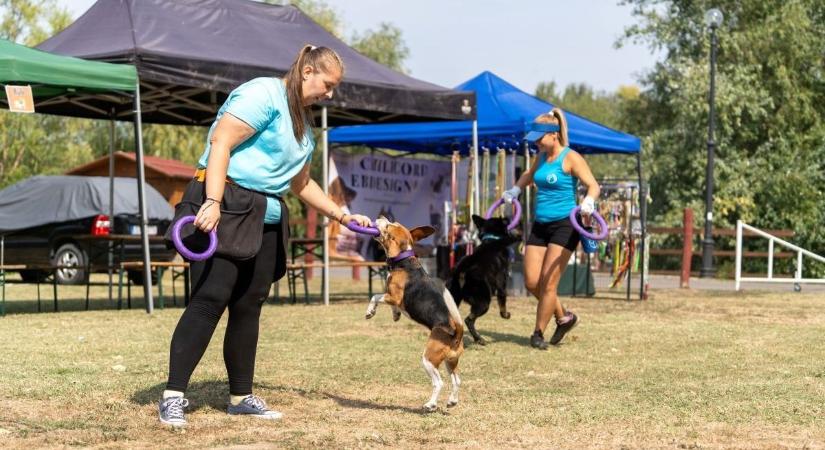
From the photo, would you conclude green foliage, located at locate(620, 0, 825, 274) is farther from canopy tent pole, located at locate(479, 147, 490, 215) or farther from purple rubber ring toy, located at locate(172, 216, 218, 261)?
purple rubber ring toy, located at locate(172, 216, 218, 261)

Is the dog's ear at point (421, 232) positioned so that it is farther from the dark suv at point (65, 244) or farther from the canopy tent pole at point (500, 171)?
the dark suv at point (65, 244)

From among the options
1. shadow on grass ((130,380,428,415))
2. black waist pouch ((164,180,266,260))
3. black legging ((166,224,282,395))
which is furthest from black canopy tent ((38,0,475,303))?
black waist pouch ((164,180,266,260))

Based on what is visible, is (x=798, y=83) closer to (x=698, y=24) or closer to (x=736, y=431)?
(x=698, y=24)

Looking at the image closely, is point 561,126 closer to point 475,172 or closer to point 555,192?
point 555,192

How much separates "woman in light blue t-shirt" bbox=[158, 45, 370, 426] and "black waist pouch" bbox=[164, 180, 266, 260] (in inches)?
1.6

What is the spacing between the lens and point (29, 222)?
18484 millimetres

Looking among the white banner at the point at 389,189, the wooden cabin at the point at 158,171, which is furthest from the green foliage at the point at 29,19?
the white banner at the point at 389,189

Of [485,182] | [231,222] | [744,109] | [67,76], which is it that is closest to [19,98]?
[67,76]

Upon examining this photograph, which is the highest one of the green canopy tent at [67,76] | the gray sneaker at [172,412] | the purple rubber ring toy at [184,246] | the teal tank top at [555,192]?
the green canopy tent at [67,76]

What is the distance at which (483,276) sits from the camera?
31.4 feet

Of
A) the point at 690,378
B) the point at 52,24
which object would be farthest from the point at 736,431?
the point at 52,24

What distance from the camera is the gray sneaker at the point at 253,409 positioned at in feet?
18.0

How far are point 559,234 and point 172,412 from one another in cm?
449

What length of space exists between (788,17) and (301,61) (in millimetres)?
26099
